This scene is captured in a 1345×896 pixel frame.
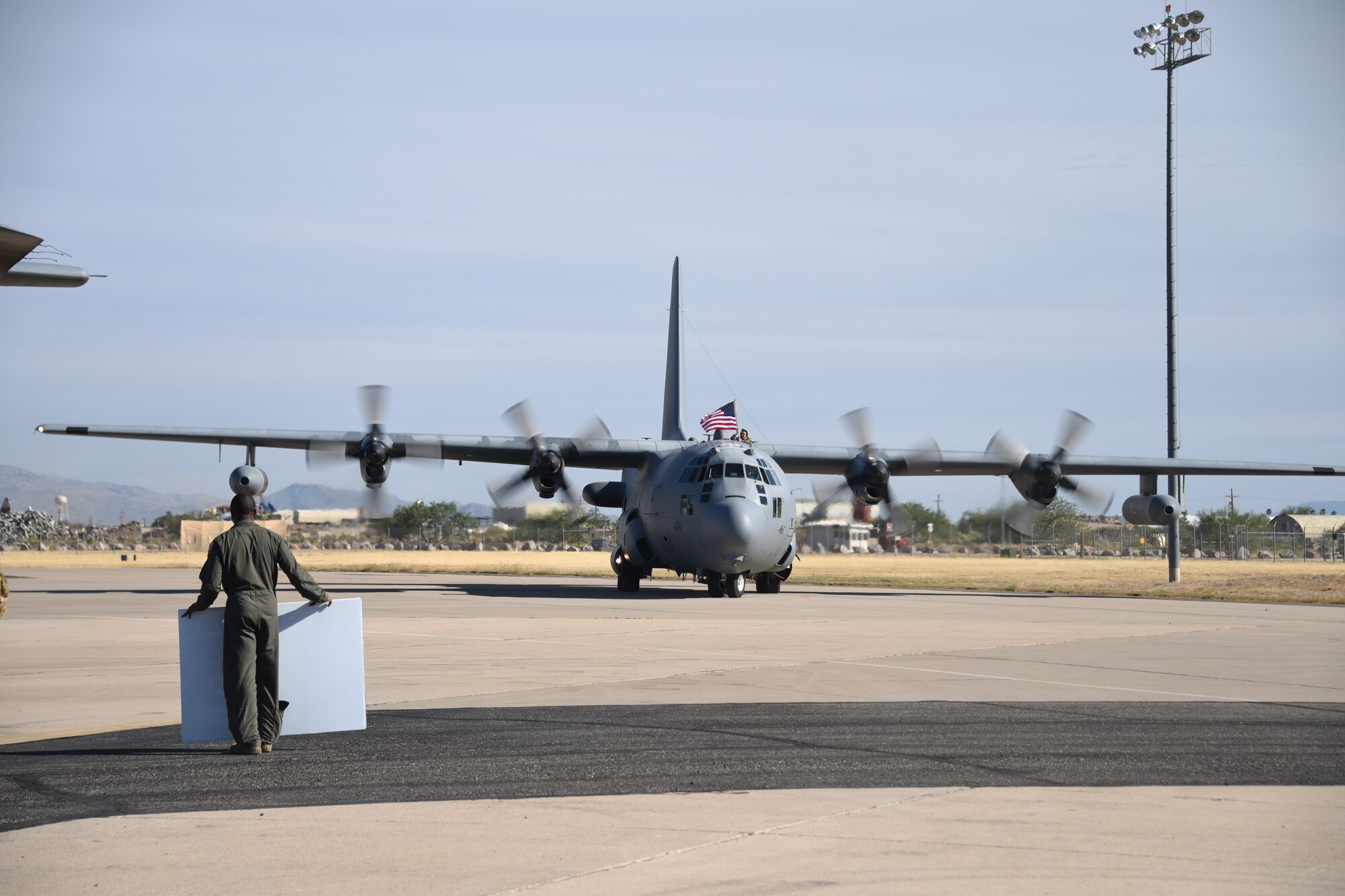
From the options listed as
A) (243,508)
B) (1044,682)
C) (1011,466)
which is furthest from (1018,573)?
(243,508)

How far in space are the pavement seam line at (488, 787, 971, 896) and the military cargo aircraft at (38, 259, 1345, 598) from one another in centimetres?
2180

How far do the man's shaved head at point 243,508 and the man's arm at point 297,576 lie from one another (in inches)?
12.7

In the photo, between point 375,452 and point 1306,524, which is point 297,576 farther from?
point 1306,524

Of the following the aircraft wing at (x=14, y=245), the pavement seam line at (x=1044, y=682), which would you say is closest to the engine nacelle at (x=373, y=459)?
the pavement seam line at (x=1044, y=682)

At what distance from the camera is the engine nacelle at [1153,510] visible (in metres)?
35.3

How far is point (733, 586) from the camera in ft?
105

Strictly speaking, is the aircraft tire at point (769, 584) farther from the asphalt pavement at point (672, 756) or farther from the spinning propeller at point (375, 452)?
the asphalt pavement at point (672, 756)

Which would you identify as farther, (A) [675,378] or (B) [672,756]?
(A) [675,378]

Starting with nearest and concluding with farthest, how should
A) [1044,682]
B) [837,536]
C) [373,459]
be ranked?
[1044,682], [373,459], [837,536]

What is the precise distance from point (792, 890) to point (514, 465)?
1302 inches

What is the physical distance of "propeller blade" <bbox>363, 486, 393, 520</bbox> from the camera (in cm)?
3416

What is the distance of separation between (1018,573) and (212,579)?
176ft

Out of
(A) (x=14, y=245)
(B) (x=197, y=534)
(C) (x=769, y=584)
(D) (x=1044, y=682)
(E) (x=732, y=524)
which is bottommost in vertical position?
(B) (x=197, y=534)

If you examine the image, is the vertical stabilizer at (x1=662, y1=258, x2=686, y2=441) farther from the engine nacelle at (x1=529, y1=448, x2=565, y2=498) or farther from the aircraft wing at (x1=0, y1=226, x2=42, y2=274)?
the aircraft wing at (x1=0, y1=226, x2=42, y2=274)
